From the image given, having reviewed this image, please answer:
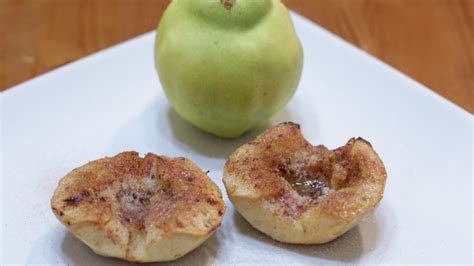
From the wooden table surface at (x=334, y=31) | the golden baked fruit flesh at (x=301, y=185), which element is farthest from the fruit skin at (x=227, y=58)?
the wooden table surface at (x=334, y=31)

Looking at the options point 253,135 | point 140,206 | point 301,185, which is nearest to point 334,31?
point 253,135

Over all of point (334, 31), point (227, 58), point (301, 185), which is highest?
point (227, 58)

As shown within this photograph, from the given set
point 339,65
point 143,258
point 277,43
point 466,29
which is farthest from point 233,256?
point 466,29

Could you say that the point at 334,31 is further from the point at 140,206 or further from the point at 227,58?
the point at 140,206

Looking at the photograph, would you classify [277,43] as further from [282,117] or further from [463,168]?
[463,168]

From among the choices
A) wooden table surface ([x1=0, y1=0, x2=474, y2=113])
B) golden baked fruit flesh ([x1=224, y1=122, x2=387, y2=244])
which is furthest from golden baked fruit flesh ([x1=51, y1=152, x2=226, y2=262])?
wooden table surface ([x1=0, y1=0, x2=474, y2=113])

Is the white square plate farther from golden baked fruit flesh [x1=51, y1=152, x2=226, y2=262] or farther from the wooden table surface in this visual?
the wooden table surface
